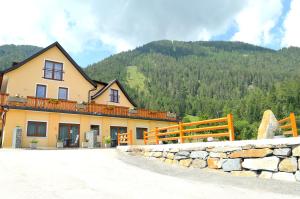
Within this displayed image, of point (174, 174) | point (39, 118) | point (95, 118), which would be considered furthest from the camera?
point (95, 118)

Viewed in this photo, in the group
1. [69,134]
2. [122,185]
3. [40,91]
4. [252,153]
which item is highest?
[40,91]

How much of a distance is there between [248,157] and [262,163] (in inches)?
20.9

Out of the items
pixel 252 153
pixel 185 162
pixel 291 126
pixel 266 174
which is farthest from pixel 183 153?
pixel 291 126

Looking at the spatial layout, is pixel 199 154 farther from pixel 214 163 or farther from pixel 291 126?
pixel 291 126

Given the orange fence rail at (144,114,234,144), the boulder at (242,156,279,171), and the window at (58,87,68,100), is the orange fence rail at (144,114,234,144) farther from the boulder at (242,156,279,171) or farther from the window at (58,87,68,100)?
the window at (58,87,68,100)

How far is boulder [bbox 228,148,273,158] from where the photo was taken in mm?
9012

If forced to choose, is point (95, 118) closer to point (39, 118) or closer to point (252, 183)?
point (39, 118)

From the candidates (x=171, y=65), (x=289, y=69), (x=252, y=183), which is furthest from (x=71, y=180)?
(x=289, y=69)

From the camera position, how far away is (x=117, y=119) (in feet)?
96.0

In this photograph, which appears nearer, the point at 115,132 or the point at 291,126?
the point at 291,126

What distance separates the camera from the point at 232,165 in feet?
33.1

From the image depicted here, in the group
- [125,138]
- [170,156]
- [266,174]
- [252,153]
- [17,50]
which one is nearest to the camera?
[266,174]

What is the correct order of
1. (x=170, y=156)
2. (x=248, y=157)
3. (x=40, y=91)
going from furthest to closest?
(x=40, y=91) < (x=170, y=156) < (x=248, y=157)

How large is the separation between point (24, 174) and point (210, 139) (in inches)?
323
